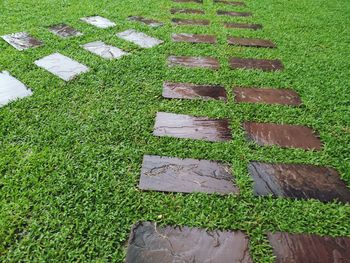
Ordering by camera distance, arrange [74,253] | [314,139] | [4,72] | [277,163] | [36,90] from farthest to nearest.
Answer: [4,72] → [36,90] → [314,139] → [277,163] → [74,253]

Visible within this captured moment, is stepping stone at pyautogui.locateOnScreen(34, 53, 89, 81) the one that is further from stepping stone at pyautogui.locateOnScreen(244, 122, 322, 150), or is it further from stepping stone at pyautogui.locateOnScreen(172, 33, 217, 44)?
stepping stone at pyautogui.locateOnScreen(244, 122, 322, 150)

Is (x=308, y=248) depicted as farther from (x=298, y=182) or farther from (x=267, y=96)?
(x=267, y=96)

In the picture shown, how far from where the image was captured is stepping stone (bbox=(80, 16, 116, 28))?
4.50 meters

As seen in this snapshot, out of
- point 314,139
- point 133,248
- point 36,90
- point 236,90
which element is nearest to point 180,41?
point 236,90

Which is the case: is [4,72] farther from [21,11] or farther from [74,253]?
[74,253]

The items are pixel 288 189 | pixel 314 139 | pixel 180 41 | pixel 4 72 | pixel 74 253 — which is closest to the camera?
pixel 74 253

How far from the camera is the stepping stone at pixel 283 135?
265cm

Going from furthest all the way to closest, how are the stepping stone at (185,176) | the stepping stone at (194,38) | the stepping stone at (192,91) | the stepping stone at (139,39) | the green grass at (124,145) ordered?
the stepping stone at (194,38), the stepping stone at (139,39), the stepping stone at (192,91), the stepping stone at (185,176), the green grass at (124,145)

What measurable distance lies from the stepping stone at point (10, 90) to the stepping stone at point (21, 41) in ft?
2.28


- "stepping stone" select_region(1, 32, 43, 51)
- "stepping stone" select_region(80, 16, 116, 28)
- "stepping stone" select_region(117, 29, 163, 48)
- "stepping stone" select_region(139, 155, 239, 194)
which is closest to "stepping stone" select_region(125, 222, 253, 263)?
"stepping stone" select_region(139, 155, 239, 194)

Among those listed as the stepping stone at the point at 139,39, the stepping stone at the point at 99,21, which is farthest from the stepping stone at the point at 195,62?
the stepping stone at the point at 99,21

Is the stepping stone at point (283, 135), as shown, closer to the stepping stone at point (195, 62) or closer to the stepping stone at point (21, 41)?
the stepping stone at point (195, 62)

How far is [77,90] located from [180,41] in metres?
1.75

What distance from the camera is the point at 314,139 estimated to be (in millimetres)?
2729
